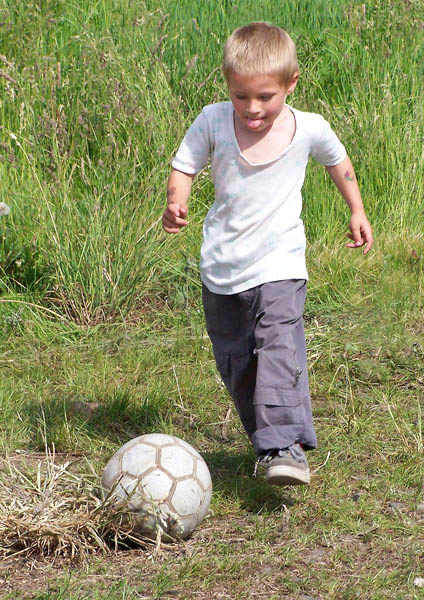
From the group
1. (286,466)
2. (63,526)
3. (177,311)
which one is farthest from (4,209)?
(286,466)

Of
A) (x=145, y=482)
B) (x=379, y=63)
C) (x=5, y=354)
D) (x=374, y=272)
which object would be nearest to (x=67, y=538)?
(x=145, y=482)

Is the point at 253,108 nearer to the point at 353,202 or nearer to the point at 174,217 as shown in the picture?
the point at 174,217

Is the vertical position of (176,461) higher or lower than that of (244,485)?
higher

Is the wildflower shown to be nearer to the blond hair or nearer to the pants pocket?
the blond hair

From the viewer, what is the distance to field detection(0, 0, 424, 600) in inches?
136

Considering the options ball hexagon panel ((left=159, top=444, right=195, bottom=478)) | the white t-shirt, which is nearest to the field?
ball hexagon panel ((left=159, top=444, right=195, bottom=478))

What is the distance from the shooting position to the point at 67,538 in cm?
343

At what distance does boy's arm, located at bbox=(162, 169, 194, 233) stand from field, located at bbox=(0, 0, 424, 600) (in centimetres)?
102

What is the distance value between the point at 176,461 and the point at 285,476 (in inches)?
15.9

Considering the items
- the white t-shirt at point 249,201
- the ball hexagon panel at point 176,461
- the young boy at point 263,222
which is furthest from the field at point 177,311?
the white t-shirt at point 249,201

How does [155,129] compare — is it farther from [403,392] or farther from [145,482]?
[145,482]

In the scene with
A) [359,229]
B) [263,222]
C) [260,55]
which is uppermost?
[260,55]

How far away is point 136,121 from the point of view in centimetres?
648

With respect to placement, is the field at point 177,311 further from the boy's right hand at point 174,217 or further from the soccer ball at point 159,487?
the boy's right hand at point 174,217
